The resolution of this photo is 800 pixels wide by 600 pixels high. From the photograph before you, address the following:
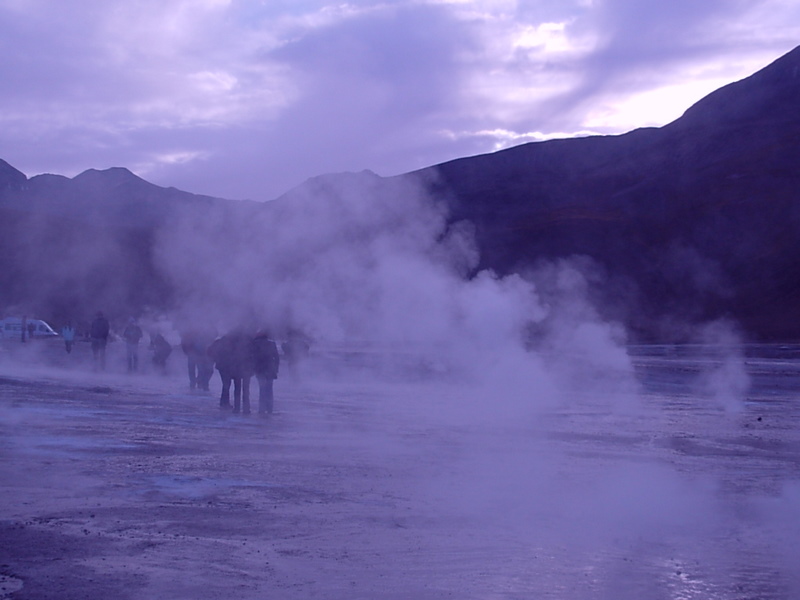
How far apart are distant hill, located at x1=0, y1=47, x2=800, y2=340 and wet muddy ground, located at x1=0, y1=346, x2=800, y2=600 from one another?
36.3 ft

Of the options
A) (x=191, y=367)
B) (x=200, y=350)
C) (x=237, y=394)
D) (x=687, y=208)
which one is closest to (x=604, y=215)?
(x=687, y=208)

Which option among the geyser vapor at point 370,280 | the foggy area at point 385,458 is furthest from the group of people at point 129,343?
the geyser vapor at point 370,280

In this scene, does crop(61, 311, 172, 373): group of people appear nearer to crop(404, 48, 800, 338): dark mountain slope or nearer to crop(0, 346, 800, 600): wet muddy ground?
crop(0, 346, 800, 600): wet muddy ground

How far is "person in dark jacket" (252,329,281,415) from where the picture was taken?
1516 centimetres

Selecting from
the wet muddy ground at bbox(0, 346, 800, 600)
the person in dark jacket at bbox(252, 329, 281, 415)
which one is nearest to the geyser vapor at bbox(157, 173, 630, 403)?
the wet muddy ground at bbox(0, 346, 800, 600)

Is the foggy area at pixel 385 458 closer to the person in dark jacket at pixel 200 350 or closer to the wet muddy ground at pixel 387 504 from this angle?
the wet muddy ground at pixel 387 504

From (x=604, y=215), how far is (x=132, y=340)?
232 ft

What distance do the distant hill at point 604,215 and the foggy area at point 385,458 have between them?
2.61 m

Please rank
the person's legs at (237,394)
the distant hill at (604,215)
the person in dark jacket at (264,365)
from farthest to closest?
the distant hill at (604,215) → the person's legs at (237,394) → the person in dark jacket at (264,365)

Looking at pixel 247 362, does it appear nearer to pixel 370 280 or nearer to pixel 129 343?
pixel 370 280

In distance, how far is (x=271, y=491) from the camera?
28.1 feet

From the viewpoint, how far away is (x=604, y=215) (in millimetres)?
87438

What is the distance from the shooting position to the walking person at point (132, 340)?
2325cm

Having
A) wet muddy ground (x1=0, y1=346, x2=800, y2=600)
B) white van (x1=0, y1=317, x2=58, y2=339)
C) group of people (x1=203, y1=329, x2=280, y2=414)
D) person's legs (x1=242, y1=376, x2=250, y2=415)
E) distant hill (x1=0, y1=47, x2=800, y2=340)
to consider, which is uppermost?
distant hill (x1=0, y1=47, x2=800, y2=340)
